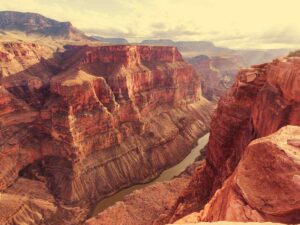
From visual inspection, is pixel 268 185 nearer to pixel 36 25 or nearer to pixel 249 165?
pixel 249 165

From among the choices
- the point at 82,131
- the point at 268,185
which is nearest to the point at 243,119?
the point at 268,185

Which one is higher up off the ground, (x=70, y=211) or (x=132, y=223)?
(x=132, y=223)

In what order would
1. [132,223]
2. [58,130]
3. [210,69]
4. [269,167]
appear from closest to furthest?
[269,167], [132,223], [58,130], [210,69]

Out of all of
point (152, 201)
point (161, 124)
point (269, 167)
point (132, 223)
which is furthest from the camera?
point (161, 124)

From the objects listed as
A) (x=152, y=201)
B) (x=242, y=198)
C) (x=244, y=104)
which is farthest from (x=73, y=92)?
(x=242, y=198)

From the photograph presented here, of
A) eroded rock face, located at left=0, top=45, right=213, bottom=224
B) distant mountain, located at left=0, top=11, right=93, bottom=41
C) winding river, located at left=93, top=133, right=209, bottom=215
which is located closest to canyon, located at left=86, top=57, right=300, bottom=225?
winding river, located at left=93, top=133, right=209, bottom=215

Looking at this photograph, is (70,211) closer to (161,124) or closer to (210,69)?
(161,124)

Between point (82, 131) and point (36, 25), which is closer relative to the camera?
point (82, 131)
